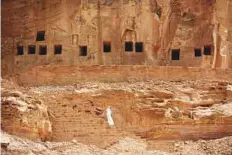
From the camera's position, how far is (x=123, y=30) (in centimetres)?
5312

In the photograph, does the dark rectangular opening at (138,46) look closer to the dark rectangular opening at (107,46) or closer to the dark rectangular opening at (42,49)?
the dark rectangular opening at (107,46)

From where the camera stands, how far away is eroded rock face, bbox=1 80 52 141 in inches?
1662

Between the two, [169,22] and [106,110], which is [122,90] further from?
[169,22]

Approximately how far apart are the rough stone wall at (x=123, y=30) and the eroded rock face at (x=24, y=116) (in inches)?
348

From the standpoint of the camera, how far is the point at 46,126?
43.9 meters

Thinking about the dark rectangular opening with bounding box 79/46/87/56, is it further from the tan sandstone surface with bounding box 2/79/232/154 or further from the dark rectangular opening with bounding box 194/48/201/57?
the dark rectangular opening with bounding box 194/48/201/57

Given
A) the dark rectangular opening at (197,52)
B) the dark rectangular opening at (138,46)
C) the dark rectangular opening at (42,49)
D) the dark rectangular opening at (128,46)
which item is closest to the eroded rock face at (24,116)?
the dark rectangular opening at (42,49)

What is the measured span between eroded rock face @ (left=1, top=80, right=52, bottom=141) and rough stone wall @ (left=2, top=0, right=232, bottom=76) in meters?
8.84

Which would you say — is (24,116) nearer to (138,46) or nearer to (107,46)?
(107,46)

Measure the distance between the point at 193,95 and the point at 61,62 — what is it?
7715 millimetres

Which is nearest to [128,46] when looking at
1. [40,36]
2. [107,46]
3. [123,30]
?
[123,30]

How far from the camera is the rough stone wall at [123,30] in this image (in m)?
53.0

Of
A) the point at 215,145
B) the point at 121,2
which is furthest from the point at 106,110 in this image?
the point at 121,2

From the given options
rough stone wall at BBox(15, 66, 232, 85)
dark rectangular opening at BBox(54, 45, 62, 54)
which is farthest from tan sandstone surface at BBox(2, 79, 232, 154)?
dark rectangular opening at BBox(54, 45, 62, 54)
